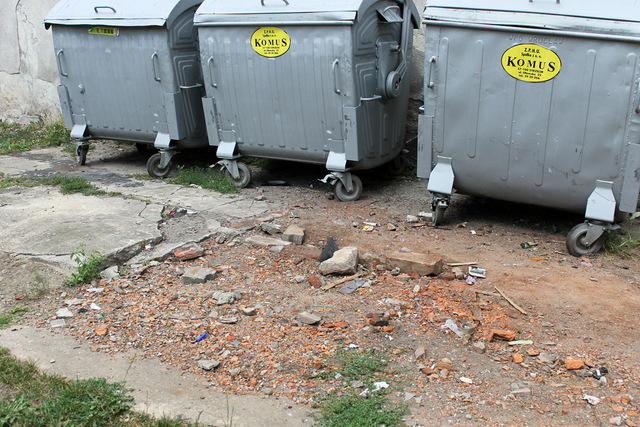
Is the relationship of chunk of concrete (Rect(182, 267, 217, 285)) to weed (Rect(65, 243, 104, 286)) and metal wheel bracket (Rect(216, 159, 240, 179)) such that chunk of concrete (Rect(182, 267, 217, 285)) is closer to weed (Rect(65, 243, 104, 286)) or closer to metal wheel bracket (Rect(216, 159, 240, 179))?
weed (Rect(65, 243, 104, 286))

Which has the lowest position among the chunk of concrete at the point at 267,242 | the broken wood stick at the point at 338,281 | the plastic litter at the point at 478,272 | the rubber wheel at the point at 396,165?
the rubber wheel at the point at 396,165

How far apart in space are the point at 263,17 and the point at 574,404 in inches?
154

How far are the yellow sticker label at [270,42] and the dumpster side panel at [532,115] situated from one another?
1361 mm

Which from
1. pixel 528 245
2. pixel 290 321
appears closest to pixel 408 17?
pixel 528 245

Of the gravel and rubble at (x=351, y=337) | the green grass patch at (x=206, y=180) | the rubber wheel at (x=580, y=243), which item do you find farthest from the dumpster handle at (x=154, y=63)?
the rubber wheel at (x=580, y=243)

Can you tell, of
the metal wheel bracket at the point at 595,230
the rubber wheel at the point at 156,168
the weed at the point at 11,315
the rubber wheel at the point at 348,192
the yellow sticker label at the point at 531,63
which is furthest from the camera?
the rubber wheel at the point at 156,168

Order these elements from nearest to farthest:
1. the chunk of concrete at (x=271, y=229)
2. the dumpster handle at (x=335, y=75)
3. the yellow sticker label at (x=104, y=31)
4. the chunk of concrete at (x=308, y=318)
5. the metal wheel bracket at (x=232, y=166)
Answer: the chunk of concrete at (x=308, y=318)
the chunk of concrete at (x=271, y=229)
the dumpster handle at (x=335, y=75)
the metal wheel bracket at (x=232, y=166)
the yellow sticker label at (x=104, y=31)

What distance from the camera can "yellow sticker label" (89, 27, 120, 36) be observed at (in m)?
6.13

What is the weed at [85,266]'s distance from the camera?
13.1 ft

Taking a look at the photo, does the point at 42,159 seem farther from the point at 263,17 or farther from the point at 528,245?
the point at 528,245

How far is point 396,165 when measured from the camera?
617 centimetres

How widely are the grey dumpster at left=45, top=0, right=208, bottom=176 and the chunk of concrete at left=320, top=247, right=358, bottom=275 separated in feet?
9.23

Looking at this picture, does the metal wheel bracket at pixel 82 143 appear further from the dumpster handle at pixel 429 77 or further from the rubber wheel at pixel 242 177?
the dumpster handle at pixel 429 77

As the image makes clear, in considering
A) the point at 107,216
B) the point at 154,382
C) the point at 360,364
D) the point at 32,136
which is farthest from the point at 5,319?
the point at 32,136
